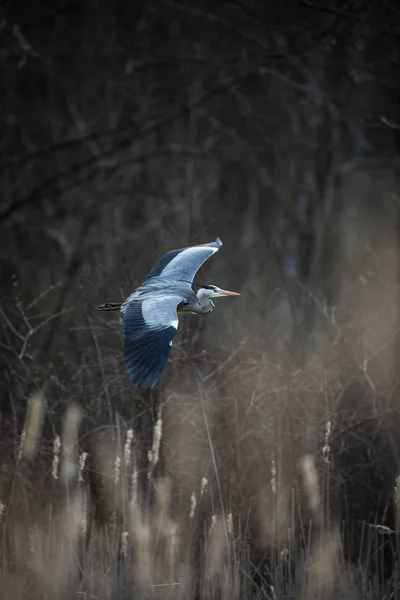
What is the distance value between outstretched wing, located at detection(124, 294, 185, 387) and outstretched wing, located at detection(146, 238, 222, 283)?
0.56 metres

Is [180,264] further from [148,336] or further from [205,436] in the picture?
[148,336]

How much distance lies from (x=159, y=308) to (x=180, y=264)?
0.89 metres

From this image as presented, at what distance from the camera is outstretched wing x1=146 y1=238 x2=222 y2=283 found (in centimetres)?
611

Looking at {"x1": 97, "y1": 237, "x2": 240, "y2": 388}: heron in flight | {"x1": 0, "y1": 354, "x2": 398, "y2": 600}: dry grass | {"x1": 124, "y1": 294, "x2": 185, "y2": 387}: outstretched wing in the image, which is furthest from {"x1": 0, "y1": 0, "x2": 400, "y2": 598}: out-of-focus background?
{"x1": 124, "y1": 294, "x2": 185, "y2": 387}: outstretched wing

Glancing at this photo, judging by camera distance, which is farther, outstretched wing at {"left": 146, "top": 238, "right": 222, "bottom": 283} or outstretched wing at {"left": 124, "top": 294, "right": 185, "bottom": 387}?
outstretched wing at {"left": 146, "top": 238, "right": 222, "bottom": 283}

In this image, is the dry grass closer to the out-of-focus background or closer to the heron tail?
the out-of-focus background

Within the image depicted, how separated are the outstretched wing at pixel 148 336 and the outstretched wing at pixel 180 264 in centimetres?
56

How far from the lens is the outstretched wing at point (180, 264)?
6.11 meters

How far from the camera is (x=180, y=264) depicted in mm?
6242

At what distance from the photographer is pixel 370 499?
231 inches

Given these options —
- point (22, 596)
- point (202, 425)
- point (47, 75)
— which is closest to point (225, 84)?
point (202, 425)

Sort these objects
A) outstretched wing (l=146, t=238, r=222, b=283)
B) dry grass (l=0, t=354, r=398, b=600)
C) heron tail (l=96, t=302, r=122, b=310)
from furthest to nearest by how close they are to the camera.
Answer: outstretched wing (l=146, t=238, r=222, b=283)
heron tail (l=96, t=302, r=122, b=310)
dry grass (l=0, t=354, r=398, b=600)

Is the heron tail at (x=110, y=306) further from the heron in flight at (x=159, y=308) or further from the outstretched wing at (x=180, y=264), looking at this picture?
the outstretched wing at (x=180, y=264)

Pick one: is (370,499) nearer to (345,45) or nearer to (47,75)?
(345,45)
